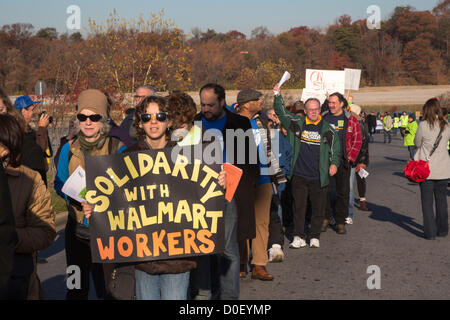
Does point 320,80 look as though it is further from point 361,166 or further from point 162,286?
point 162,286

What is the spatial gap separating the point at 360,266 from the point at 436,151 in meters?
2.34

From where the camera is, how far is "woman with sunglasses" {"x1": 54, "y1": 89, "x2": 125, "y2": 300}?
4.73 metres

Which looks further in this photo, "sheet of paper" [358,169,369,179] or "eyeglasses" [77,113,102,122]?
"sheet of paper" [358,169,369,179]

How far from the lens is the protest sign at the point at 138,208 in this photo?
4086 mm

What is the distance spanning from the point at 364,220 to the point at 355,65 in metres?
79.0

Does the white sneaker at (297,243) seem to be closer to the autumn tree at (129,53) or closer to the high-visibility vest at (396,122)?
the autumn tree at (129,53)

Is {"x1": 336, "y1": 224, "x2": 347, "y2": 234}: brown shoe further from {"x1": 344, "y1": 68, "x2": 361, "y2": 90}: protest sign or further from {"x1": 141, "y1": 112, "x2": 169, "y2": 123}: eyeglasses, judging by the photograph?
{"x1": 344, "y1": 68, "x2": 361, "y2": 90}: protest sign

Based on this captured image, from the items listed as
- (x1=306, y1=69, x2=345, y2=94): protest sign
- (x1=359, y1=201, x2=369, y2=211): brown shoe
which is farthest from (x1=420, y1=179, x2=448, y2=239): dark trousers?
(x1=306, y1=69, x2=345, y2=94): protest sign

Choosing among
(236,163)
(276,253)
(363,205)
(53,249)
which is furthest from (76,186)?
(363,205)

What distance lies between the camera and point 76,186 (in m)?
4.37

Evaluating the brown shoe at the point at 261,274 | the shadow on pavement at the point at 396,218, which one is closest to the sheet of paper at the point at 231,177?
the brown shoe at the point at 261,274

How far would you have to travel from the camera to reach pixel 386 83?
85000mm
